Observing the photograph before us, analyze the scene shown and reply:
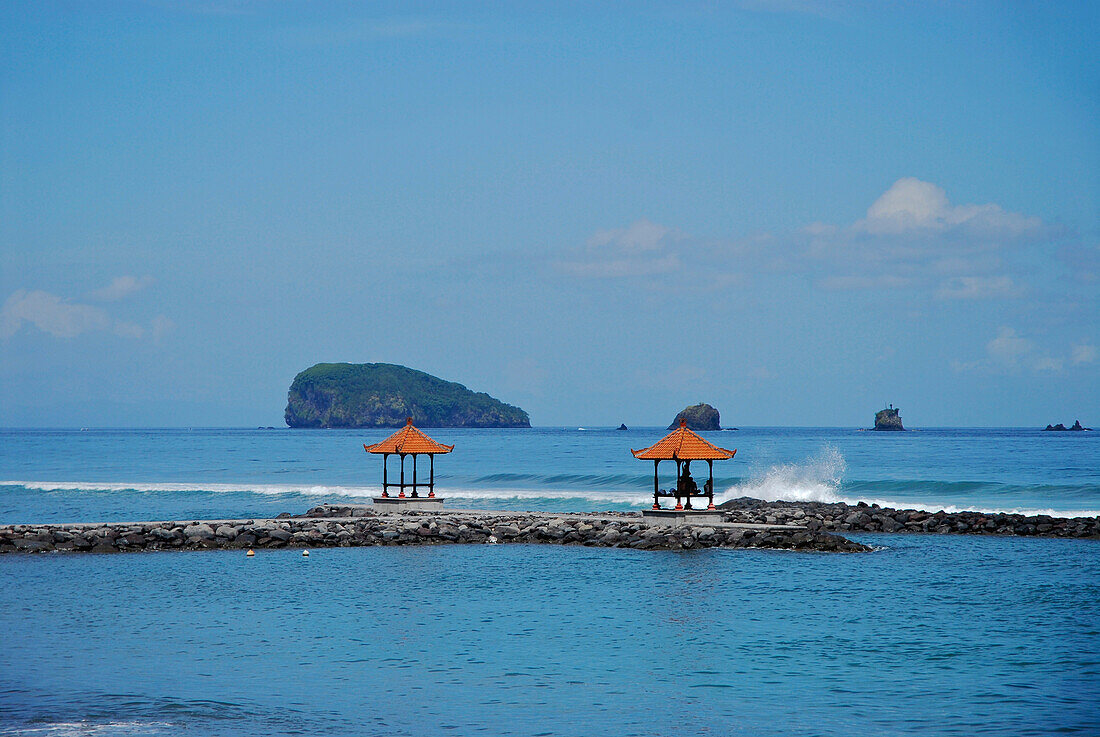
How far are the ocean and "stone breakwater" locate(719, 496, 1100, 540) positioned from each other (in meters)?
1.35

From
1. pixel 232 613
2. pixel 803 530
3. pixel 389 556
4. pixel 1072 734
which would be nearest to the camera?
pixel 1072 734

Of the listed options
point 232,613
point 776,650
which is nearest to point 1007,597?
point 776,650

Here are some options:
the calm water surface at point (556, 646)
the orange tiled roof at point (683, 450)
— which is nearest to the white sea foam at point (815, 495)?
the orange tiled roof at point (683, 450)

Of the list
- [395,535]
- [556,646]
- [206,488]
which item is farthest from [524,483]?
[556,646]

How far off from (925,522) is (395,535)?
1668 cm

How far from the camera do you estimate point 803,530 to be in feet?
101

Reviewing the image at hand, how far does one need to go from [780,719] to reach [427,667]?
5374 millimetres

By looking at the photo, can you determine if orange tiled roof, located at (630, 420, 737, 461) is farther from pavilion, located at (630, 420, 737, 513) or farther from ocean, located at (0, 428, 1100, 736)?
ocean, located at (0, 428, 1100, 736)

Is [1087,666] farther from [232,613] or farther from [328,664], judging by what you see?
[232,613]

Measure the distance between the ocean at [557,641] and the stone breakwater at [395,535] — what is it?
3.42ft

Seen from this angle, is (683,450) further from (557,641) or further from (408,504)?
(557,641)

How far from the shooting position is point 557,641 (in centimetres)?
1792

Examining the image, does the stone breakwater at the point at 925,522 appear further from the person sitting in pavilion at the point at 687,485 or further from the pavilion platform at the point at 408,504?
the pavilion platform at the point at 408,504

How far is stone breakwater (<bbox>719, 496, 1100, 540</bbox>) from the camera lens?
3309 centimetres
